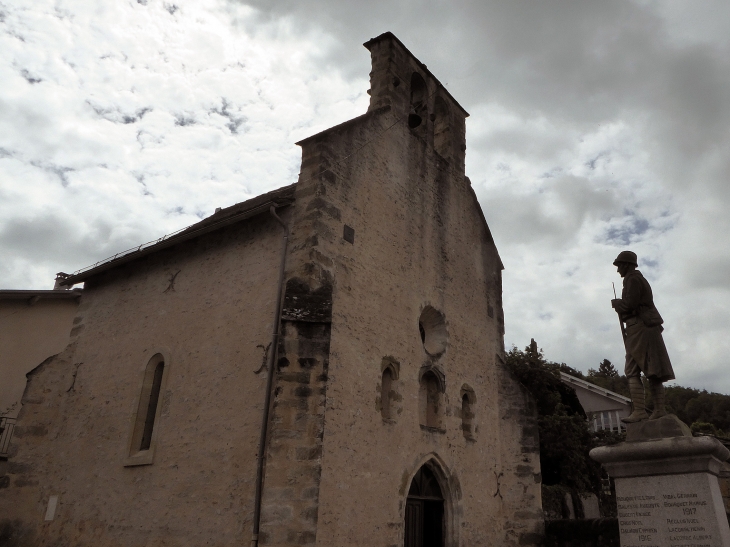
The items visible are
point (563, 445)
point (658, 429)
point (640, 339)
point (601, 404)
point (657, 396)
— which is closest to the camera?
point (658, 429)

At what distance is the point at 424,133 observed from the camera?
15117mm

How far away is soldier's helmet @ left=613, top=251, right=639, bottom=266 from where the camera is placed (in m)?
7.90

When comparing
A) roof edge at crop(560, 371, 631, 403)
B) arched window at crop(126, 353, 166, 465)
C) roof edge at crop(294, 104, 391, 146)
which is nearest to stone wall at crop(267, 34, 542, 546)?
roof edge at crop(294, 104, 391, 146)

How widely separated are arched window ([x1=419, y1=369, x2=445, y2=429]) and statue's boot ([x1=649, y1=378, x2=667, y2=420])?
5.79 metres

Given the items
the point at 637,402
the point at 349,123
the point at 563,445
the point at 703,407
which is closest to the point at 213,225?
the point at 349,123

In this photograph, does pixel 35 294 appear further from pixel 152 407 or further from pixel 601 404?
pixel 601 404

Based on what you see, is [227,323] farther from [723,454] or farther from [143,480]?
[723,454]

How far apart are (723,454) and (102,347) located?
12.2m

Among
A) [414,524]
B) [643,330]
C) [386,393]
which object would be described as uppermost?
[386,393]

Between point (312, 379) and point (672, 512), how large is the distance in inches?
207

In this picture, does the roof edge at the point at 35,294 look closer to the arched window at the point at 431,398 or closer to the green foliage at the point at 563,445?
the arched window at the point at 431,398

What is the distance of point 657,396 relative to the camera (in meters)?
7.27

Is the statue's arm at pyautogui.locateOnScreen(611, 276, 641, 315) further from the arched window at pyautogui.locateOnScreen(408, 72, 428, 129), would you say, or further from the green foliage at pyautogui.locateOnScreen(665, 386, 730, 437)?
the green foliage at pyautogui.locateOnScreen(665, 386, 730, 437)

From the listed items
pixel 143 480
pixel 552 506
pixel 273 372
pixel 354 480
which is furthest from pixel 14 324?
pixel 552 506
